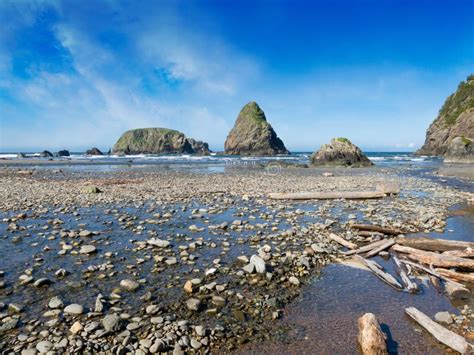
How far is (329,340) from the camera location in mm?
4863

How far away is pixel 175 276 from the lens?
6.96 m

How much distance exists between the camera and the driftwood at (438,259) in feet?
23.8

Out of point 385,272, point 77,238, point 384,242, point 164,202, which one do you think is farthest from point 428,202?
point 77,238

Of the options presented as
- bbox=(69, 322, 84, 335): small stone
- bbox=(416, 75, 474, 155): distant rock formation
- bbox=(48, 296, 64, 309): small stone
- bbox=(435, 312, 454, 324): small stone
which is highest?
bbox=(416, 75, 474, 155): distant rock formation

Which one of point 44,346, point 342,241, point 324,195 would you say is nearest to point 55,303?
point 44,346

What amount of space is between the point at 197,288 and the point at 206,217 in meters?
6.59

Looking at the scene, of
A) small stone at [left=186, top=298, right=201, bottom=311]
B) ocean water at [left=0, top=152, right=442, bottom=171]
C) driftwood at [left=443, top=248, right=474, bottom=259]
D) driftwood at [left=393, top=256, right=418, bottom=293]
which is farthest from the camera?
ocean water at [left=0, top=152, right=442, bottom=171]

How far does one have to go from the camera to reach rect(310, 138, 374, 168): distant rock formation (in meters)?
59.7

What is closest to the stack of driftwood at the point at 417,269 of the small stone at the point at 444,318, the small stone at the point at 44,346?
the small stone at the point at 444,318

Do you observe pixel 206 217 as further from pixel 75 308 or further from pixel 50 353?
pixel 50 353

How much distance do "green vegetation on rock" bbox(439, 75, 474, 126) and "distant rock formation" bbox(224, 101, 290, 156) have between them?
237 ft

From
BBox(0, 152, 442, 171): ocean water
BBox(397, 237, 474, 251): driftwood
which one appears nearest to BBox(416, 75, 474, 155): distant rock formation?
BBox(0, 152, 442, 171): ocean water

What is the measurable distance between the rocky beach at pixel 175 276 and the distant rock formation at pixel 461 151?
6353 cm

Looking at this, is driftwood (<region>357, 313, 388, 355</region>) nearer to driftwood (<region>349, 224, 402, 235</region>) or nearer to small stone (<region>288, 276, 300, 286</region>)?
small stone (<region>288, 276, 300, 286</region>)
